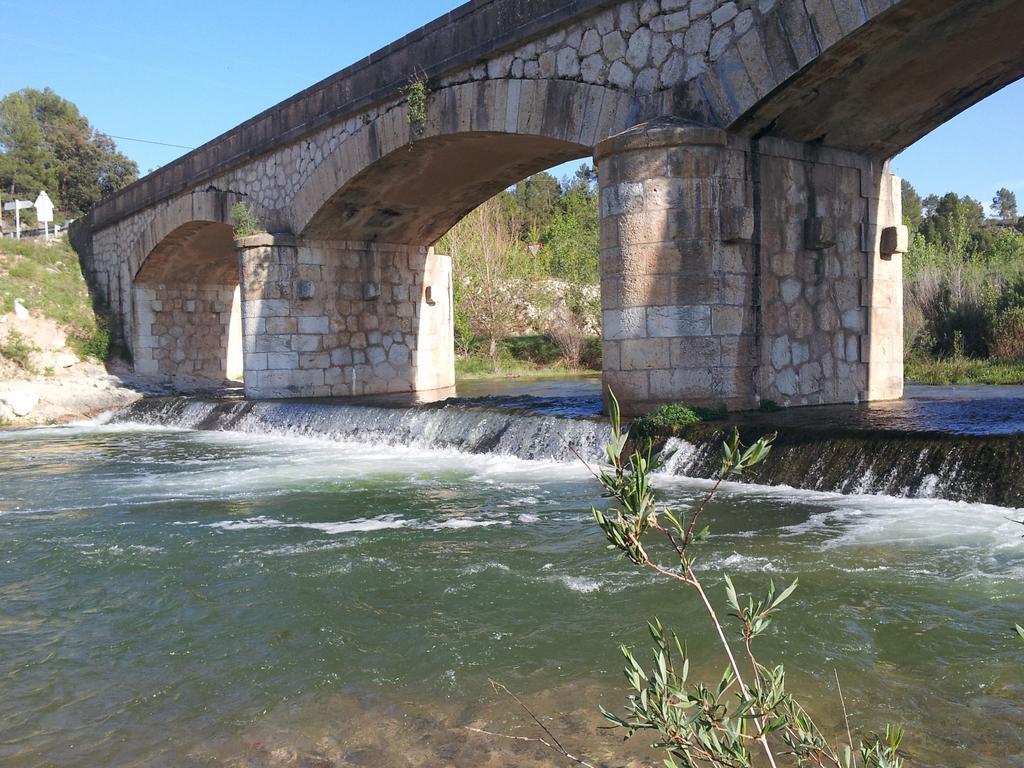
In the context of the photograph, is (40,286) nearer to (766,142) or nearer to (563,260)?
(563,260)

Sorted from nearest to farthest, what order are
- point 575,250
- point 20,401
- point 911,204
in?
1. point 20,401
2. point 575,250
3. point 911,204

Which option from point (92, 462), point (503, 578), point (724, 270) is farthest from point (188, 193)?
point (503, 578)

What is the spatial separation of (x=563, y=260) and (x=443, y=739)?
22.6m

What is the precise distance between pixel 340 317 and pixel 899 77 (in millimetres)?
8579

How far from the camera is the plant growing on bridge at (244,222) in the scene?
535 inches

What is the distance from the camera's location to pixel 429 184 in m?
12.4

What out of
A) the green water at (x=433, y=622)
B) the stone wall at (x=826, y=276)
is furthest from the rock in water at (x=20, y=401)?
the stone wall at (x=826, y=276)

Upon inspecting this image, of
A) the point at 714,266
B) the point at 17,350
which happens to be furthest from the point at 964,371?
the point at 17,350

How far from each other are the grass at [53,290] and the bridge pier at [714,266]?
13237 millimetres

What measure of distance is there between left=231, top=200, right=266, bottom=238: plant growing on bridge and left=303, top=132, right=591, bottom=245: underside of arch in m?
0.90

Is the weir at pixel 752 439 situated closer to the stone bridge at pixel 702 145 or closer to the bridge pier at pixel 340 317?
the stone bridge at pixel 702 145

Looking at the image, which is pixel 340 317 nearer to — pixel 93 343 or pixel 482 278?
pixel 93 343

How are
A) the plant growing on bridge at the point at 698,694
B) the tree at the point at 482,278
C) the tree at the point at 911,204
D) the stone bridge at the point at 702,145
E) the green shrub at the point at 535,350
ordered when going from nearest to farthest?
the plant growing on bridge at the point at 698,694, the stone bridge at the point at 702,145, the green shrub at the point at 535,350, the tree at the point at 482,278, the tree at the point at 911,204

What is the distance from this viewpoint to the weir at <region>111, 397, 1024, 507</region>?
5.58 m
